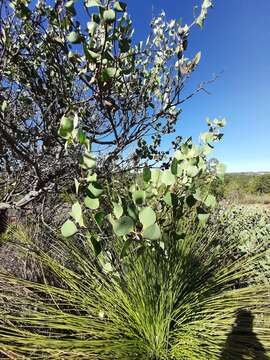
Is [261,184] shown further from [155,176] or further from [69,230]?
[69,230]

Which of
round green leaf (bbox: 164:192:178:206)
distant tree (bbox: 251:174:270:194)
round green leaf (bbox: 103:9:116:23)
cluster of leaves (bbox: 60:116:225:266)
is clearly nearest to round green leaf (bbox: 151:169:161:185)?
cluster of leaves (bbox: 60:116:225:266)

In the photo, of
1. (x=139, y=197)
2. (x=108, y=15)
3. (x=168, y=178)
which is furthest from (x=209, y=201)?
(x=108, y=15)

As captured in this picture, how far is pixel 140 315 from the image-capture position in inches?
81.7

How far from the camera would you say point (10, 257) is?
3.89 meters

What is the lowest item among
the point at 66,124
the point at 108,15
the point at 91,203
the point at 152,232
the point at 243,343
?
the point at 243,343

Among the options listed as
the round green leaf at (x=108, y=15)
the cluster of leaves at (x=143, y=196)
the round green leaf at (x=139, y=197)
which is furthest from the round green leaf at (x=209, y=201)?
the round green leaf at (x=108, y=15)

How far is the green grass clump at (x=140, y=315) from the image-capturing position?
1.84 metres

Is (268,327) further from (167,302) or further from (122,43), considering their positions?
(122,43)

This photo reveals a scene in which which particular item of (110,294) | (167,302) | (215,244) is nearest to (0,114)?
(110,294)

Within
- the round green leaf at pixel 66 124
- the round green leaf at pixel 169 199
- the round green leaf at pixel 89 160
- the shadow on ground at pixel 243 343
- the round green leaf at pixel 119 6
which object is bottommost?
the shadow on ground at pixel 243 343

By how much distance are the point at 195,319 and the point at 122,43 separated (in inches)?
72.8

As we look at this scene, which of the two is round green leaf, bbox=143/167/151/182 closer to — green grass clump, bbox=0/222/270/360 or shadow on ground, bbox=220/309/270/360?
green grass clump, bbox=0/222/270/360

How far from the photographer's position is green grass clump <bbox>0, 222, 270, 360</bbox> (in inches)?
72.4

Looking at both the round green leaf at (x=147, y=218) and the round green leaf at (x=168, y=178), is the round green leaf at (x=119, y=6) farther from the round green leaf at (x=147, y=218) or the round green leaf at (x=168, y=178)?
the round green leaf at (x=147, y=218)
